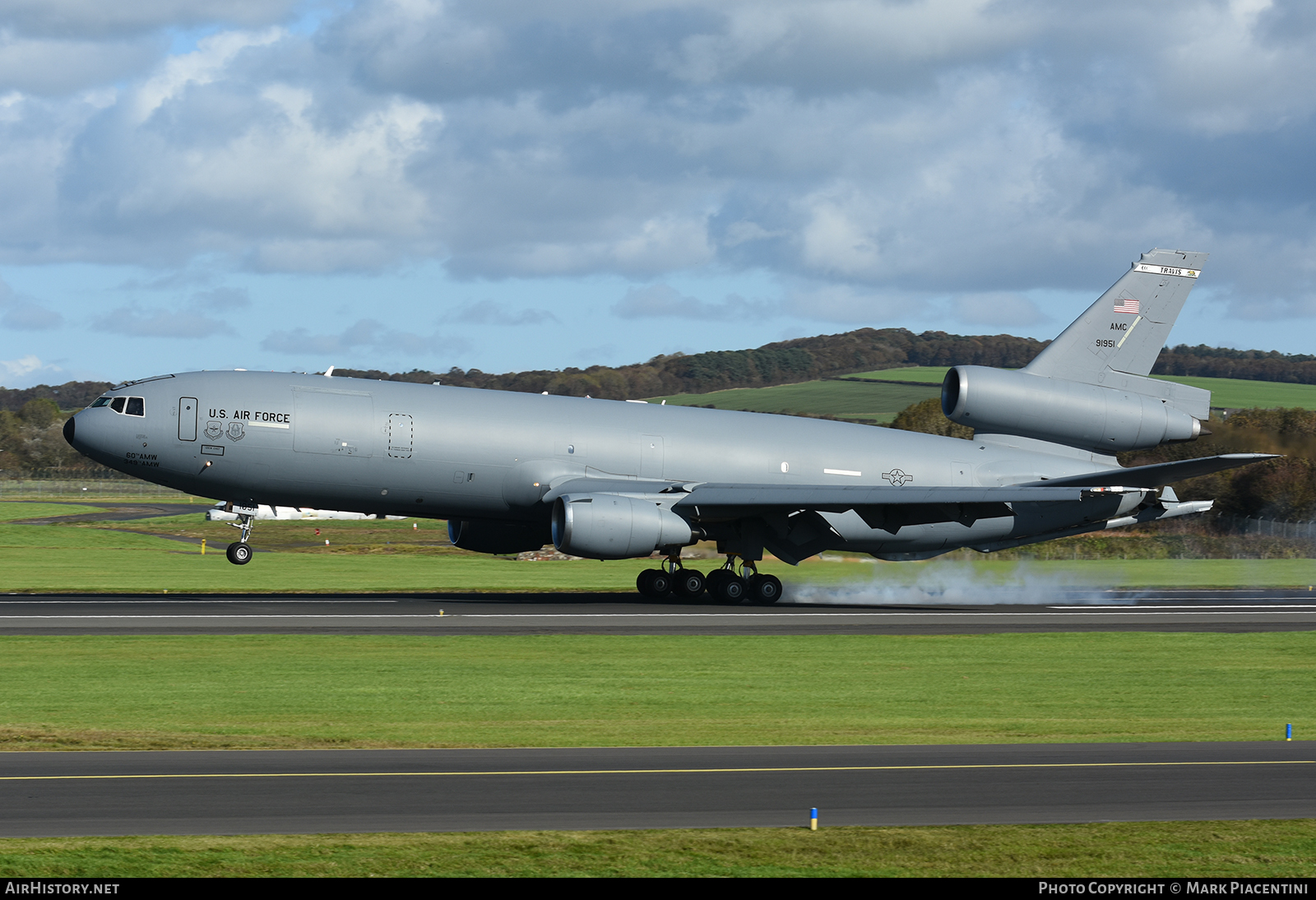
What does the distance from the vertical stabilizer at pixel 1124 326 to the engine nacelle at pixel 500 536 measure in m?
16.2

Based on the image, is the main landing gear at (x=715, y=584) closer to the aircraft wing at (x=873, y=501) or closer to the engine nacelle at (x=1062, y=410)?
the aircraft wing at (x=873, y=501)

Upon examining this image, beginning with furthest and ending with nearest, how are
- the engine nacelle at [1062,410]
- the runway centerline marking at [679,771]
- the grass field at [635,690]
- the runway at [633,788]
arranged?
the engine nacelle at [1062,410], the grass field at [635,690], the runway centerline marking at [679,771], the runway at [633,788]

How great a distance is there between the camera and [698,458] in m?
36.4

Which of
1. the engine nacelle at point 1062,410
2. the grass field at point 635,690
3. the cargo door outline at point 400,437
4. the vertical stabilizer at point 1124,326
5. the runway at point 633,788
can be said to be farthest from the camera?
the vertical stabilizer at point 1124,326

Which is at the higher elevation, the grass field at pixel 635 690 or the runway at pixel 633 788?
the runway at pixel 633 788

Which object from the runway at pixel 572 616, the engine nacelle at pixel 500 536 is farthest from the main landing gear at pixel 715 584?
the engine nacelle at pixel 500 536

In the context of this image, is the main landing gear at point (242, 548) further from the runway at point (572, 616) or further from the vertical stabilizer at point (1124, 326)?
the vertical stabilizer at point (1124, 326)

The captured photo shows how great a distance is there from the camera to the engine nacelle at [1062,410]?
3869 cm

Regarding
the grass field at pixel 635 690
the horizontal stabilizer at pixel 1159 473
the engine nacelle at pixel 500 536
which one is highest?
the horizontal stabilizer at pixel 1159 473

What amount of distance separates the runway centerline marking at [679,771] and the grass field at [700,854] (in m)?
2.61

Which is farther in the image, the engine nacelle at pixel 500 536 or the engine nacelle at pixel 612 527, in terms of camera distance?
the engine nacelle at pixel 500 536

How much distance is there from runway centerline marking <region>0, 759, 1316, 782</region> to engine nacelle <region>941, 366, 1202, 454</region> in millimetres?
24784
